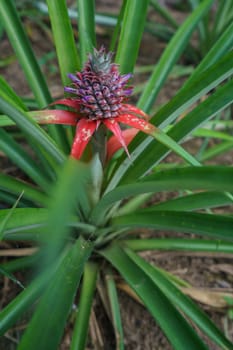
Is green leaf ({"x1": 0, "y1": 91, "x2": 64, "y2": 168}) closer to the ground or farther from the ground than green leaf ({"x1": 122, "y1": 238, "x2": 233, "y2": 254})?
farther from the ground

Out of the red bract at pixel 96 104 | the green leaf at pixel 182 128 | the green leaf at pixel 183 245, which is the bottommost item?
the green leaf at pixel 183 245

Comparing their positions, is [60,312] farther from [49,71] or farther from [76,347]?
[49,71]

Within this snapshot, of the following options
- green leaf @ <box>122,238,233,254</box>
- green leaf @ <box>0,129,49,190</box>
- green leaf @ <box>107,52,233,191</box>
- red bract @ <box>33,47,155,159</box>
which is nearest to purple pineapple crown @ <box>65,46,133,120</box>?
red bract @ <box>33,47,155,159</box>

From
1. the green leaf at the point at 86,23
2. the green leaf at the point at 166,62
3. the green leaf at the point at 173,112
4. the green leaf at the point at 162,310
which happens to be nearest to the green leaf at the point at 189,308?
the green leaf at the point at 162,310

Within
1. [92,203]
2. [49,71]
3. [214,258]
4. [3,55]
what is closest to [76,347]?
[92,203]

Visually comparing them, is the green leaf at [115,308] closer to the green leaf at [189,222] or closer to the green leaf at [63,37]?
the green leaf at [189,222]

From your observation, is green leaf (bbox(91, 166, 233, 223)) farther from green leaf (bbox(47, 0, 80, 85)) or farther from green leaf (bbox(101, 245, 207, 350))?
green leaf (bbox(47, 0, 80, 85))
